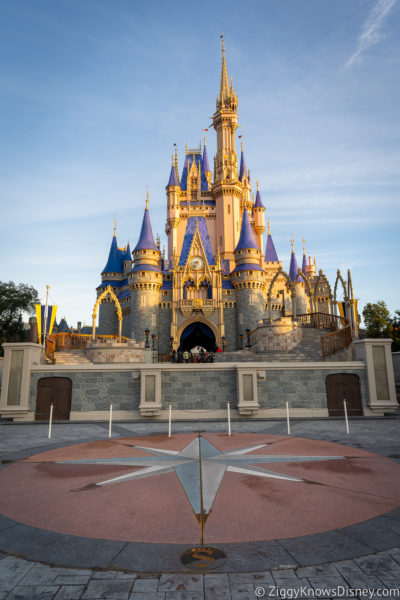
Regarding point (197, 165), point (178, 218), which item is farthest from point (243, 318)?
point (197, 165)

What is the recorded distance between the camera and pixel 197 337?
51.5m

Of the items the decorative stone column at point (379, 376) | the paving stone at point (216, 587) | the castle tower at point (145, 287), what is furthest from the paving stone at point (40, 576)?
the castle tower at point (145, 287)

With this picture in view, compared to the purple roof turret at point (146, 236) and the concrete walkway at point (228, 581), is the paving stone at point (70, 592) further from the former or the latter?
the purple roof turret at point (146, 236)

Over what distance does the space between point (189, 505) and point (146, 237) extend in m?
44.7

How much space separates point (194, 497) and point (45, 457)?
14.2 ft

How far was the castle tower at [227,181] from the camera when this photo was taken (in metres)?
52.6

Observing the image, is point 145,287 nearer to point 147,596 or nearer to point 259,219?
point 259,219

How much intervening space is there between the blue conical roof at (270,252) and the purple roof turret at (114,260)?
2350cm

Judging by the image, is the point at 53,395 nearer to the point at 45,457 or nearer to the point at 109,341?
the point at 45,457

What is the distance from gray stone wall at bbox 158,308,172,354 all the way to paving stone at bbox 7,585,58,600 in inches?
1647

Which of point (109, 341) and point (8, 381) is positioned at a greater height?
point (109, 341)

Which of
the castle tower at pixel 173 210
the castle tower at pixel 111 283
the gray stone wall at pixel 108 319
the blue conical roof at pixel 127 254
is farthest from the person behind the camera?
the blue conical roof at pixel 127 254

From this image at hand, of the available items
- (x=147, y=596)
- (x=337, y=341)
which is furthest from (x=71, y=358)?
(x=147, y=596)

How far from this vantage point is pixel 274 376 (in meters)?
14.6
